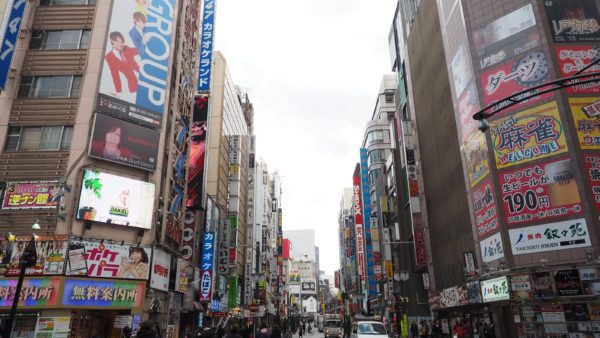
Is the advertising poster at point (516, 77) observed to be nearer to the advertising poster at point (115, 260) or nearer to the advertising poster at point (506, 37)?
the advertising poster at point (506, 37)

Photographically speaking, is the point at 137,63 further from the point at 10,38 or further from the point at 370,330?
the point at 370,330

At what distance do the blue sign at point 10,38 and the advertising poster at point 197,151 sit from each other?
53.2 feet

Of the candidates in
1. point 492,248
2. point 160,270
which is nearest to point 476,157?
point 492,248

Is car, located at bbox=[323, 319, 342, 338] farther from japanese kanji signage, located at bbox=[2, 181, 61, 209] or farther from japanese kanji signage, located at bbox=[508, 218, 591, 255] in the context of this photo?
japanese kanji signage, located at bbox=[2, 181, 61, 209]

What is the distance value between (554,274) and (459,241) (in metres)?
11.2

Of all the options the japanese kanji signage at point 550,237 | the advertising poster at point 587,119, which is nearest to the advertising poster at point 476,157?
the japanese kanji signage at point 550,237

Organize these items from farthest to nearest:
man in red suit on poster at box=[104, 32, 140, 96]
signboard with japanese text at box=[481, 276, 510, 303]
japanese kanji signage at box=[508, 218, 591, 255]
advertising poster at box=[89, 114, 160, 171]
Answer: man in red suit on poster at box=[104, 32, 140, 96] → advertising poster at box=[89, 114, 160, 171] → signboard with japanese text at box=[481, 276, 510, 303] → japanese kanji signage at box=[508, 218, 591, 255]

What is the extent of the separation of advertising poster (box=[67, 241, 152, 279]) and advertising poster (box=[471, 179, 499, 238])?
73.9 ft

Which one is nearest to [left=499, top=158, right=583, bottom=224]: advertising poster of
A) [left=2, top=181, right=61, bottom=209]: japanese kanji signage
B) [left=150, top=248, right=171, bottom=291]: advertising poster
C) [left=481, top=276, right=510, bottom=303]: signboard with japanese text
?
[left=481, top=276, right=510, bottom=303]: signboard with japanese text

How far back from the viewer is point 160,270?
29.2 metres

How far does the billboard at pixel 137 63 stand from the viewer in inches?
1107

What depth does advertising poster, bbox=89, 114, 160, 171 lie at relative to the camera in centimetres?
2655

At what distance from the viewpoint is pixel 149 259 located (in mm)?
27094

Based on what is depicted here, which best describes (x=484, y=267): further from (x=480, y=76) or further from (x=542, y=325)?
(x=480, y=76)
